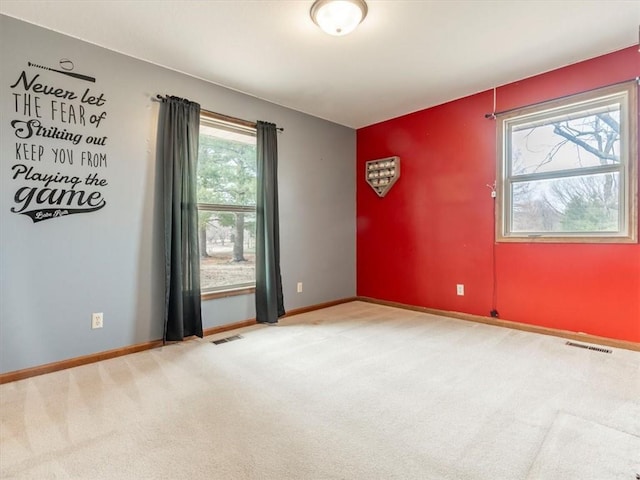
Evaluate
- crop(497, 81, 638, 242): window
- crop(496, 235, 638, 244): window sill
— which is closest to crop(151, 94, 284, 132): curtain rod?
crop(497, 81, 638, 242): window

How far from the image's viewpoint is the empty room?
166cm

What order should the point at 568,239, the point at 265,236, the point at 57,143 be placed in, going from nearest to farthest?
the point at 57,143
the point at 568,239
the point at 265,236

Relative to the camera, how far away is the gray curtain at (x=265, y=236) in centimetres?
362

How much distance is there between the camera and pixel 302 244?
13.7 ft

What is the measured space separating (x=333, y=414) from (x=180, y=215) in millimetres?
2079

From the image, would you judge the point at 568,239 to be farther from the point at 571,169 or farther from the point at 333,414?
the point at 333,414

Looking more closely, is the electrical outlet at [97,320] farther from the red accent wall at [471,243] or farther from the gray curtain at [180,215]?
the red accent wall at [471,243]

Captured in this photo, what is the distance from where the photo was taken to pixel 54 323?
243 centimetres

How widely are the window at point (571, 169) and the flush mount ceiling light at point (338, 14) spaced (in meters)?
2.06

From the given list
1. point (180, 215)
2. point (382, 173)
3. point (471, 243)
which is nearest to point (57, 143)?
point (180, 215)

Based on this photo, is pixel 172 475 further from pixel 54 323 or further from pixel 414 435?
pixel 54 323

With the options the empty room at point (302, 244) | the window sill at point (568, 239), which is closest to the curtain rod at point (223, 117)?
the empty room at point (302, 244)

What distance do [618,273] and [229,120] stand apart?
3812 millimetres

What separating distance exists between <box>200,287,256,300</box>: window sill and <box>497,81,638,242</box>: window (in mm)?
2711
